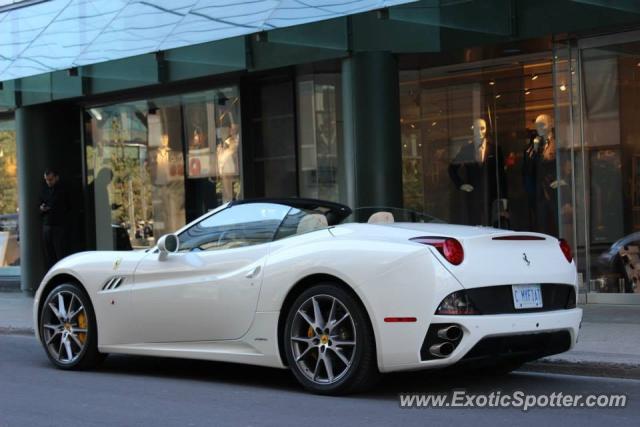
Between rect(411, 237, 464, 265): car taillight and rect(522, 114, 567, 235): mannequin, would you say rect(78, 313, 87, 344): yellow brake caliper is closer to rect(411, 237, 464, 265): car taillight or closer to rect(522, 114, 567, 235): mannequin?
rect(411, 237, 464, 265): car taillight

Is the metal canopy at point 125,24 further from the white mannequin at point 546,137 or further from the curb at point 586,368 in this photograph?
the curb at point 586,368

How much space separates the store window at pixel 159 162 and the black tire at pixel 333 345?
864cm

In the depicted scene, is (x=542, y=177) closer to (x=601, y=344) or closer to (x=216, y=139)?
(x=216, y=139)

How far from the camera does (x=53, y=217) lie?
49.4ft

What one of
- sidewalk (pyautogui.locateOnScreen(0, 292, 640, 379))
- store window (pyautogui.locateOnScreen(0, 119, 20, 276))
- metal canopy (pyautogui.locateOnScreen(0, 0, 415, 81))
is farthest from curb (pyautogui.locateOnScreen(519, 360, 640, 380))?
store window (pyautogui.locateOnScreen(0, 119, 20, 276))

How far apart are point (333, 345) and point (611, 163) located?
23.1 ft

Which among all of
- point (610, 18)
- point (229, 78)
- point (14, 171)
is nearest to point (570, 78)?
point (610, 18)

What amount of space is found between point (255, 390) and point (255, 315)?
600mm

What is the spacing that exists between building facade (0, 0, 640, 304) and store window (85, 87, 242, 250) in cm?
3

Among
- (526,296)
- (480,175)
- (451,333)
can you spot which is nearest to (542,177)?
(480,175)

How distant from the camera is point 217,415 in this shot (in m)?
5.81

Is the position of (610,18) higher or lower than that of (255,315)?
higher

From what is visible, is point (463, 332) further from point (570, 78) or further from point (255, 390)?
point (570, 78)

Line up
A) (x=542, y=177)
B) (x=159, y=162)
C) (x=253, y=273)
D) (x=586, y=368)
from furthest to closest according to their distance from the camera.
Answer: (x=159, y=162)
(x=542, y=177)
(x=586, y=368)
(x=253, y=273)
